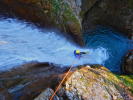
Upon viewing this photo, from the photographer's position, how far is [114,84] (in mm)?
4664

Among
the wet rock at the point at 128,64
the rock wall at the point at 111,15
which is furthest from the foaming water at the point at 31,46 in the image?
the rock wall at the point at 111,15

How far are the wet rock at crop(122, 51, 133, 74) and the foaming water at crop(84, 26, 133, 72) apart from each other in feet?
1.14

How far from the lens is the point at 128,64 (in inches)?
285

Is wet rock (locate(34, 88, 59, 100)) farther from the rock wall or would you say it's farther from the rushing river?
the rock wall

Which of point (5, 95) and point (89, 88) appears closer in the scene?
point (5, 95)

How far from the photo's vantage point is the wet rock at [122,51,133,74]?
23.3 ft

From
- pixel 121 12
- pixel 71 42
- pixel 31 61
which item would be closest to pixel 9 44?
pixel 31 61

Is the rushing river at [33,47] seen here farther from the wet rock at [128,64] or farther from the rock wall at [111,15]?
the rock wall at [111,15]

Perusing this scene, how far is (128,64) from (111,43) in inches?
61.8

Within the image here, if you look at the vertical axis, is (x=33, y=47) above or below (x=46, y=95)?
above

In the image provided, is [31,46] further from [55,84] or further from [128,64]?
[128,64]

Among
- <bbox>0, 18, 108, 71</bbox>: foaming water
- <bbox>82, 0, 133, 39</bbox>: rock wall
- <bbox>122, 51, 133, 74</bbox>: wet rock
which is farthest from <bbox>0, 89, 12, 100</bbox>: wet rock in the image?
<bbox>82, 0, 133, 39</bbox>: rock wall

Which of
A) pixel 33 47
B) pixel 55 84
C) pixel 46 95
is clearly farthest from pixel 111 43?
pixel 46 95

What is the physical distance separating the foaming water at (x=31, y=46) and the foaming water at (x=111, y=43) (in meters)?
1.52
